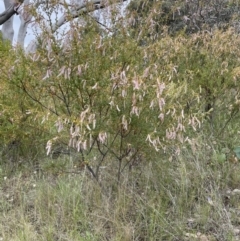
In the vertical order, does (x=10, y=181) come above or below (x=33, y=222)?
above

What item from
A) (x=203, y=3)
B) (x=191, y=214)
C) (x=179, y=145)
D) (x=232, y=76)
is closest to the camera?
(x=191, y=214)

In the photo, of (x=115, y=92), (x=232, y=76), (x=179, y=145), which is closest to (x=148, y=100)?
(x=115, y=92)

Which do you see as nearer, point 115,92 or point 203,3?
point 115,92

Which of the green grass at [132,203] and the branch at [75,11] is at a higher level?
the branch at [75,11]

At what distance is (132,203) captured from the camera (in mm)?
2807

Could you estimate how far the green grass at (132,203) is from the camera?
254 centimetres

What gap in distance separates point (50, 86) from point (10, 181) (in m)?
1.21

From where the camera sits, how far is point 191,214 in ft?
8.96

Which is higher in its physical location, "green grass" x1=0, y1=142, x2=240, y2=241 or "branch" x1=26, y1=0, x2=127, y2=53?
"branch" x1=26, y1=0, x2=127, y2=53

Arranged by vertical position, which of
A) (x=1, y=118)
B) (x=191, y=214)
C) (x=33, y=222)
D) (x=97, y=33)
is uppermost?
(x=97, y=33)

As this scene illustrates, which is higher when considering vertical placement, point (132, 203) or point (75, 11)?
point (75, 11)

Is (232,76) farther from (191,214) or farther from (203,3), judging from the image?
(203,3)

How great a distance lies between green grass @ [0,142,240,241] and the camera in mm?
2541

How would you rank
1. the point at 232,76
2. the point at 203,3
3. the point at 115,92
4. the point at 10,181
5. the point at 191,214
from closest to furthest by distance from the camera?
the point at 115,92 < the point at 191,214 < the point at 10,181 < the point at 232,76 < the point at 203,3
